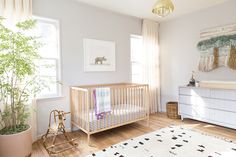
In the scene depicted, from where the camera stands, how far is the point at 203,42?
145 inches

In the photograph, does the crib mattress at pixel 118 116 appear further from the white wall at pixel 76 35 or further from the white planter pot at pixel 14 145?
the white planter pot at pixel 14 145

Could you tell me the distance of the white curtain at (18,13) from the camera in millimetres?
2441

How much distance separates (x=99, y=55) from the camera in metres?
3.54

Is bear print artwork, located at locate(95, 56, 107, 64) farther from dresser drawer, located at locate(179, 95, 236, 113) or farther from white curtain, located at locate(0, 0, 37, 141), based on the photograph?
dresser drawer, located at locate(179, 95, 236, 113)

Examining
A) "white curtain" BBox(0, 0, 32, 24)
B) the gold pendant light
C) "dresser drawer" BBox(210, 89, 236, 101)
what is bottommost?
"dresser drawer" BBox(210, 89, 236, 101)

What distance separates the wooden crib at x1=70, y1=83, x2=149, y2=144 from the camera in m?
2.69

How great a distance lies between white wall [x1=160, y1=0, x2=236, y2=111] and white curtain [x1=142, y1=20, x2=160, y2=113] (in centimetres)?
18

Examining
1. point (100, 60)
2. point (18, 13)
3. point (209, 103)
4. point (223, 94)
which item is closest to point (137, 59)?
point (100, 60)

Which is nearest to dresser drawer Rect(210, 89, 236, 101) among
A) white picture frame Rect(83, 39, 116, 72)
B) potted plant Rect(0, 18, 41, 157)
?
white picture frame Rect(83, 39, 116, 72)

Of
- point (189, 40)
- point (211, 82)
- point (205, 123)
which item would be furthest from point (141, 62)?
point (205, 123)

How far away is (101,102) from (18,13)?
200 centimetres

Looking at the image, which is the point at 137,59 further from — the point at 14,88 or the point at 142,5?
the point at 14,88

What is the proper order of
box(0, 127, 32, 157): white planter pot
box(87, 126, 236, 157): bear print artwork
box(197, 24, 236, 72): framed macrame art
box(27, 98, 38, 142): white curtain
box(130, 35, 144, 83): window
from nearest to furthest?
1. box(0, 127, 32, 157): white planter pot
2. box(87, 126, 236, 157): bear print artwork
3. box(27, 98, 38, 142): white curtain
4. box(197, 24, 236, 72): framed macrame art
5. box(130, 35, 144, 83): window

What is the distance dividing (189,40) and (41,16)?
3.45 meters
